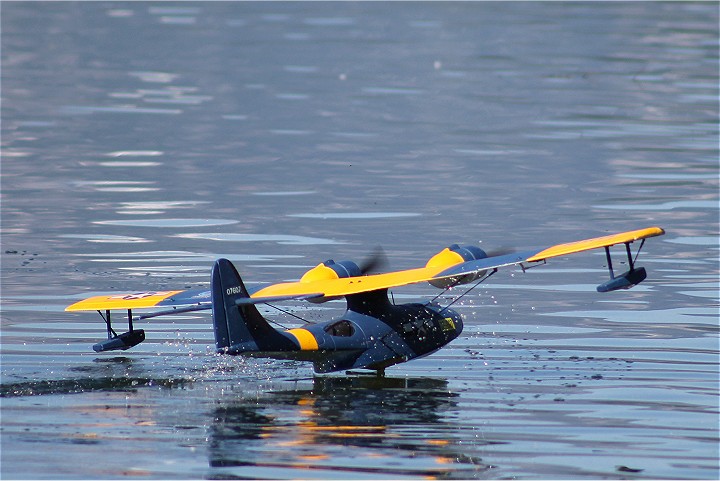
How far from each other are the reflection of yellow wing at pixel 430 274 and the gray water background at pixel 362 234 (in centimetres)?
192

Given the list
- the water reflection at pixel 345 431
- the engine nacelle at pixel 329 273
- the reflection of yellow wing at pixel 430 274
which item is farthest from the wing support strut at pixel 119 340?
the water reflection at pixel 345 431

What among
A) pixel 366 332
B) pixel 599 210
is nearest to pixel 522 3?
pixel 599 210

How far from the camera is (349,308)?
2880 centimetres

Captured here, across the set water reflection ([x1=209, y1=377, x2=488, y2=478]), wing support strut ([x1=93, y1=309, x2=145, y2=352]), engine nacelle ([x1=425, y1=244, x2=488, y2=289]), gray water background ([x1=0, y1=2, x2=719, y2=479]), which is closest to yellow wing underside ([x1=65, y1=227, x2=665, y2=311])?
engine nacelle ([x1=425, y1=244, x2=488, y2=289])

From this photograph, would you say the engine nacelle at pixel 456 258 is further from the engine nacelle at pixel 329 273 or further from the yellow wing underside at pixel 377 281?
the engine nacelle at pixel 329 273

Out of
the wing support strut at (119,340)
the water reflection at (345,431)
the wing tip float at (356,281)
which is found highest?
the wing tip float at (356,281)

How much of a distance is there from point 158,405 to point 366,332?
5.22m

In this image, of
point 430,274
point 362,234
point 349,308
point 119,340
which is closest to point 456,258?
point 430,274

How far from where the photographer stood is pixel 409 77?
289ft

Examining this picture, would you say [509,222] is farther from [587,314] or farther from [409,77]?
[409,77]

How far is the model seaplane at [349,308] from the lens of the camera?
25812 mm

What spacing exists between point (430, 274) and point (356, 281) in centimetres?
160

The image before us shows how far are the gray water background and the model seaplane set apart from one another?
62cm

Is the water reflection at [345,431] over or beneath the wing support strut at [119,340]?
beneath
